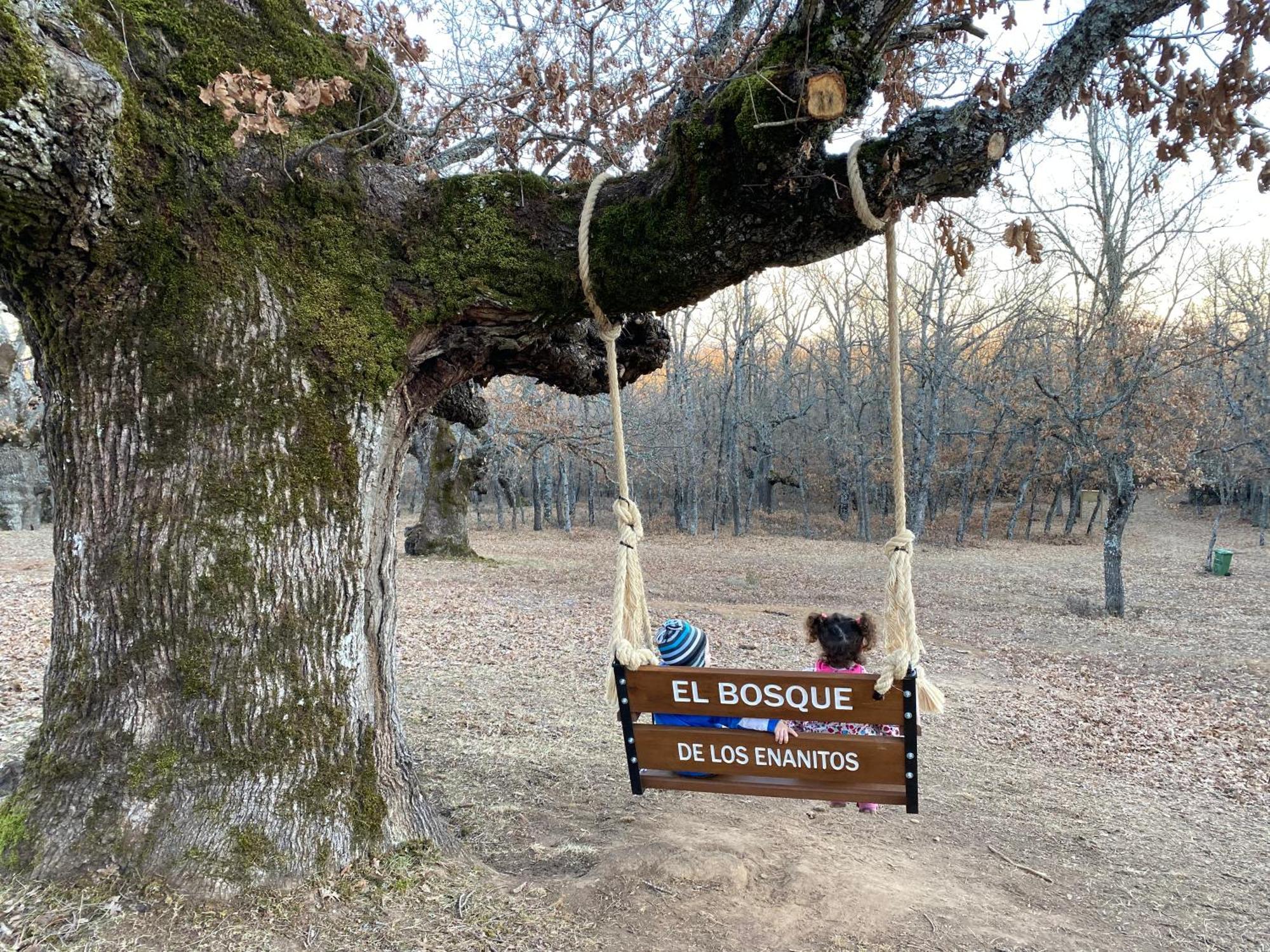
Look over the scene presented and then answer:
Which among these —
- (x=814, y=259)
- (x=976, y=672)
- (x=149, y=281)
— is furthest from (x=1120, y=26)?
(x=976, y=672)

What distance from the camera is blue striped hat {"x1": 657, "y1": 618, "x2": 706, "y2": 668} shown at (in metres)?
3.62

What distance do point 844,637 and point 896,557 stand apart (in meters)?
1.04

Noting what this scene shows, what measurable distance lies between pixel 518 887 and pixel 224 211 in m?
2.77

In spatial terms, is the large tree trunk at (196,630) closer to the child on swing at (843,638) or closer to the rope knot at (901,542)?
the rope knot at (901,542)

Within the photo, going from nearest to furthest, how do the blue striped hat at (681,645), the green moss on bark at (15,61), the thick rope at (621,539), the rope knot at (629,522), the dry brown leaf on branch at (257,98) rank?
the green moss on bark at (15,61) → the dry brown leaf on branch at (257,98) → the thick rope at (621,539) → the rope knot at (629,522) → the blue striped hat at (681,645)

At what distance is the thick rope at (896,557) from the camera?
98.1 inches

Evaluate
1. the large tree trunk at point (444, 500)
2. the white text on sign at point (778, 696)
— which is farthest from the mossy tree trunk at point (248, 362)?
the large tree trunk at point (444, 500)

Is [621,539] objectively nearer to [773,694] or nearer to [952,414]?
[773,694]

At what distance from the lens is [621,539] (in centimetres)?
306

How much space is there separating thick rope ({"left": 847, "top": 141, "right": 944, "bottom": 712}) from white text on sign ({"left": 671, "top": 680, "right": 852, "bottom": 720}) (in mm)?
142

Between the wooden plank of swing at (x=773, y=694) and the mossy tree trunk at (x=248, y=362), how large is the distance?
1198 millimetres

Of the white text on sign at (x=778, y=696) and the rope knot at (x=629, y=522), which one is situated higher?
the rope knot at (x=629, y=522)

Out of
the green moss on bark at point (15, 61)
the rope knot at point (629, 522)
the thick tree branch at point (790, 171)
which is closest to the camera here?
the green moss on bark at point (15, 61)

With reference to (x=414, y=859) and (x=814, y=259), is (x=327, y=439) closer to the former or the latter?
(x=414, y=859)
